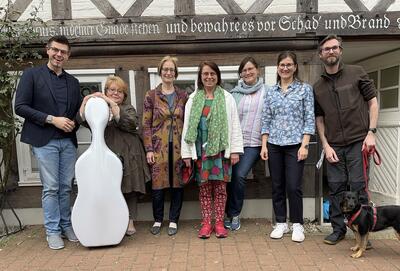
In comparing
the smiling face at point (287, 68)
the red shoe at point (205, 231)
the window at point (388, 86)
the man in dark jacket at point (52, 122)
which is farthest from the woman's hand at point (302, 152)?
the man in dark jacket at point (52, 122)

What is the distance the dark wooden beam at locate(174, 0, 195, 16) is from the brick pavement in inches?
105

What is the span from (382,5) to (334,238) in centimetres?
282

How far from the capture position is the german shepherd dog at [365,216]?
3.30m

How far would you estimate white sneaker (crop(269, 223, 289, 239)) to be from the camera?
3953 millimetres

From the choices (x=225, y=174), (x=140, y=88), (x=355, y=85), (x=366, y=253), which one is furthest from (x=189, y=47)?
(x=366, y=253)

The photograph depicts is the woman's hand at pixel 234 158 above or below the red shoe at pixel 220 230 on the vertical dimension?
above

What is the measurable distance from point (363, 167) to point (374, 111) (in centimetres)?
58

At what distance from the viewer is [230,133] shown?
3787 millimetres

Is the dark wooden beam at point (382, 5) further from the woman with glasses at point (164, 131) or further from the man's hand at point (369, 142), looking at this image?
the woman with glasses at point (164, 131)

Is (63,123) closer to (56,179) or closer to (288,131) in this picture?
(56,179)

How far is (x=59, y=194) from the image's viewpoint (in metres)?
3.95

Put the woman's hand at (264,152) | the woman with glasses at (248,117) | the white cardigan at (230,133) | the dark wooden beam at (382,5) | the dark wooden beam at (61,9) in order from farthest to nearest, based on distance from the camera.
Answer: the dark wooden beam at (61,9)
the dark wooden beam at (382,5)
the woman with glasses at (248,117)
the woman's hand at (264,152)
the white cardigan at (230,133)

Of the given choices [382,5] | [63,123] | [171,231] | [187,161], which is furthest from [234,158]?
[382,5]

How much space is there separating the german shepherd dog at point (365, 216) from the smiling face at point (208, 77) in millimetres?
1722
